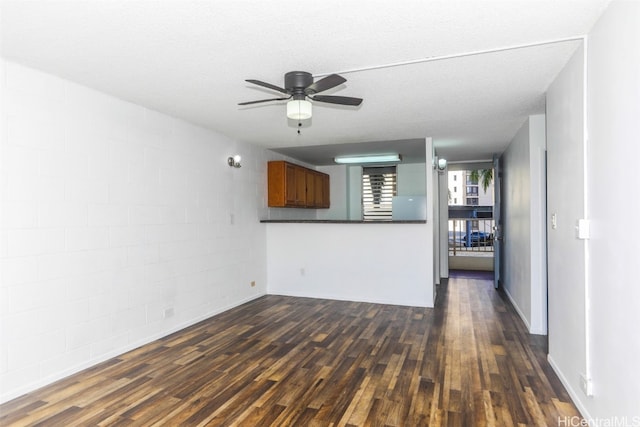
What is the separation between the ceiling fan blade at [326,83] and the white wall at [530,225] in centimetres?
271

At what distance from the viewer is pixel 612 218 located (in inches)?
74.9

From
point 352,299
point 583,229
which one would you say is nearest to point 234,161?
point 352,299

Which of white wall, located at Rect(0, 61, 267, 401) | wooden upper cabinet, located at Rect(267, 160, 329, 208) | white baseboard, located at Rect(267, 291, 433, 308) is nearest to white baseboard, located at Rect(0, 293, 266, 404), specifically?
white wall, located at Rect(0, 61, 267, 401)

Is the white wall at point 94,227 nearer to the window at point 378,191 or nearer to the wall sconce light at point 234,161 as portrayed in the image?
the wall sconce light at point 234,161

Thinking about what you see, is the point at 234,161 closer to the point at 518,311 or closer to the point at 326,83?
the point at 326,83

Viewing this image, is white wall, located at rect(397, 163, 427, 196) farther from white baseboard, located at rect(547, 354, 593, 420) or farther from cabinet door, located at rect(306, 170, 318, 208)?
white baseboard, located at rect(547, 354, 593, 420)

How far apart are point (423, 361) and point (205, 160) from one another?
3.32m

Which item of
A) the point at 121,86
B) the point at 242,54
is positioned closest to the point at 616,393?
the point at 242,54

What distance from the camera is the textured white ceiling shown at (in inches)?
76.7

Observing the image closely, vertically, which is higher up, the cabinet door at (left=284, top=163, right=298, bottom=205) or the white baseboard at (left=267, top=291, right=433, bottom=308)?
the cabinet door at (left=284, top=163, right=298, bottom=205)

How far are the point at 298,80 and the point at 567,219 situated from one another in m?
2.13

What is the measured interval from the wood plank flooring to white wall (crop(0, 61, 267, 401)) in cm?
28

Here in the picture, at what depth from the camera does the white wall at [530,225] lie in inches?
156

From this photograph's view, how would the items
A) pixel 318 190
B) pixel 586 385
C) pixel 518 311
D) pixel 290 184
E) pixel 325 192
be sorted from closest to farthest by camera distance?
pixel 586 385
pixel 518 311
pixel 290 184
pixel 318 190
pixel 325 192
